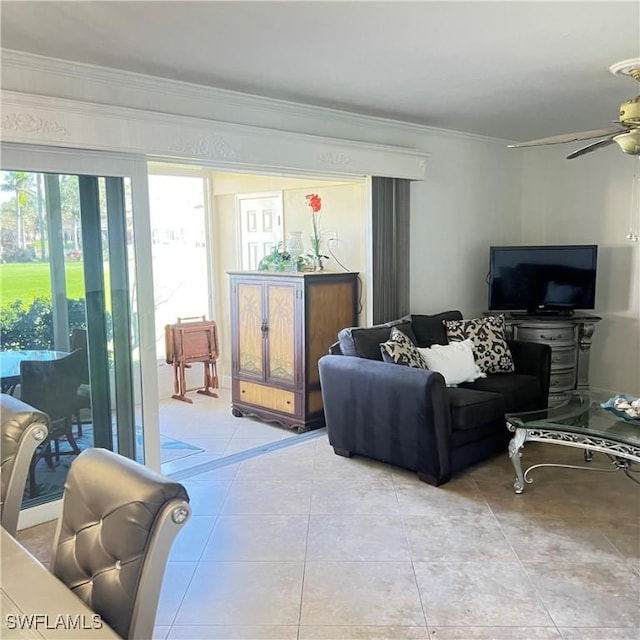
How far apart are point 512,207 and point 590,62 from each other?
9.88ft

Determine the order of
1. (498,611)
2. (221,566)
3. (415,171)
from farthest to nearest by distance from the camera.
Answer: (415,171)
(221,566)
(498,611)

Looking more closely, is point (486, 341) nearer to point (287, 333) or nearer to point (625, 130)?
point (287, 333)

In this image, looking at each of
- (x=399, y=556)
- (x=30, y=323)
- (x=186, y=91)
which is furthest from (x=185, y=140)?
(x=399, y=556)

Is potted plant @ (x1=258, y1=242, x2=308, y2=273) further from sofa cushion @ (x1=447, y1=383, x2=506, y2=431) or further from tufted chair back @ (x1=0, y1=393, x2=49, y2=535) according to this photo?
tufted chair back @ (x1=0, y1=393, x2=49, y2=535)

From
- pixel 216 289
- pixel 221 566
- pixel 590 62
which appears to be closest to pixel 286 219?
pixel 216 289

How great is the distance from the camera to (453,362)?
4355 mm

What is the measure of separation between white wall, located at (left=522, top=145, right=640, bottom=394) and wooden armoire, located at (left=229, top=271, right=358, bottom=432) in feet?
7.98

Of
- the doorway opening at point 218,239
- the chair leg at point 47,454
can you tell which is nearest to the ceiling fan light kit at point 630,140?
the doorway opening at point 218,239

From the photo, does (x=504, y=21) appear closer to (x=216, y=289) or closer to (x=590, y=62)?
(x=590, y=62)

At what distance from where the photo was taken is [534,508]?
3508 mm

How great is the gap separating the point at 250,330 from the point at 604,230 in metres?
3.50

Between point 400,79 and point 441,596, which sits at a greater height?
point 400,79

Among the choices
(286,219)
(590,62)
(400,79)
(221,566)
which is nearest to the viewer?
(221,566)

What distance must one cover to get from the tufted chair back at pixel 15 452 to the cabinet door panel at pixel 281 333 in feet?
10.3
